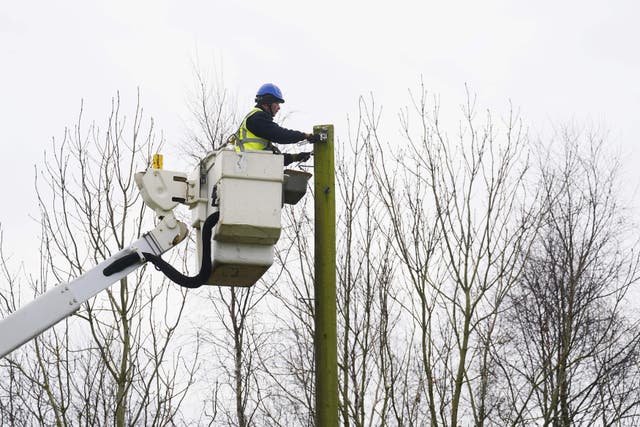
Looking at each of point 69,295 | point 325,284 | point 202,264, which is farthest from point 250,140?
point 69,295

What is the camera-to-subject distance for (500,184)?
29.3ft

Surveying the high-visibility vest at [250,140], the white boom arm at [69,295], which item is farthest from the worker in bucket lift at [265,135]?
the white boom arm at [69,295]

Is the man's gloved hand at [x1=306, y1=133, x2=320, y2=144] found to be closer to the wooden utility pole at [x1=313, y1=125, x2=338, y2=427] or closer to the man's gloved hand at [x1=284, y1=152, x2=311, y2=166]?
the wooden utility pole at [x1=313, y1=125, x2=338, y2=427]

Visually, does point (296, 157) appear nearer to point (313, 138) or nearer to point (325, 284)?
point (313, 138)

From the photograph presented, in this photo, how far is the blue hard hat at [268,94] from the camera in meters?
6.03

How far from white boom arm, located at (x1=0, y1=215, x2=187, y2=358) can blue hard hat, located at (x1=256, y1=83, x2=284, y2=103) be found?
117cm

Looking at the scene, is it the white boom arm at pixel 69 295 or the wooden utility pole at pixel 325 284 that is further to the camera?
the wooden utility pole at pixel 325 284

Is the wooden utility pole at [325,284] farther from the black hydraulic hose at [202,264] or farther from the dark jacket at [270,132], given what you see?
the black hydraulic hose at [202,264]

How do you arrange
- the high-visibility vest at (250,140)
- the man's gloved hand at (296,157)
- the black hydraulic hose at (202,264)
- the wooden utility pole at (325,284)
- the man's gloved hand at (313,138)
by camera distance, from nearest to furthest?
the wooden utility pole at (325,284)
the black hydraulic hose at (202,264)
the man's gloved hand at (313,138)
the high-visibility vest at (250,140)
the man's gloved hand at (296,157)

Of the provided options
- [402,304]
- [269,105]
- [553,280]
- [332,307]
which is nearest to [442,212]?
[402,304]

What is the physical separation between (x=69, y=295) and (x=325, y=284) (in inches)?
57.6

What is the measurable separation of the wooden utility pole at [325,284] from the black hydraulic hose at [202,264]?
2.07 feet

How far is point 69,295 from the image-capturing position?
5.02m

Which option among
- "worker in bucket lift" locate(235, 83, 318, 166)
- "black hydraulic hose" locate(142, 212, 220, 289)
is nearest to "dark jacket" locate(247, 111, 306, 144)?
"worker in bucket lift" locate(235, 83, 318, 166)
